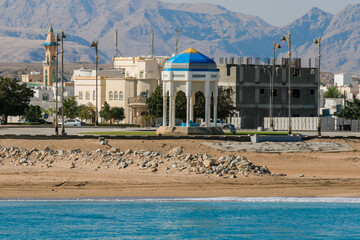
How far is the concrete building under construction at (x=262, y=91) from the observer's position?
112m

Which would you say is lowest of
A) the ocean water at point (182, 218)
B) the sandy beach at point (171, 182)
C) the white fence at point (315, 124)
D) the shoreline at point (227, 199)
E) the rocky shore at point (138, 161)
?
the ocean water at point (182, 218)

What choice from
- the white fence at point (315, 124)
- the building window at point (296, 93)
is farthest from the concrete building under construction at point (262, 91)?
the white fence at point (315, 124)

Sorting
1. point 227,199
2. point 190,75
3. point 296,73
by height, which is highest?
point 296,73

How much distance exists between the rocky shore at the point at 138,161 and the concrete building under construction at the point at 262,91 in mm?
59764

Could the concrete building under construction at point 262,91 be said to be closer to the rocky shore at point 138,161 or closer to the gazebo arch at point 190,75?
the gazebo arch at point 190,75

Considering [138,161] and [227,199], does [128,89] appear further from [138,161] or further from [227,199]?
[227,199]

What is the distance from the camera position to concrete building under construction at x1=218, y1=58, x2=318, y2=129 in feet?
368

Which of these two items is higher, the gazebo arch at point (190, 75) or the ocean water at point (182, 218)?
the gazebo arch at point (190, 75)

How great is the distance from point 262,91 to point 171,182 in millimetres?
72113

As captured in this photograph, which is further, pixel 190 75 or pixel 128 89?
pixel 128 89

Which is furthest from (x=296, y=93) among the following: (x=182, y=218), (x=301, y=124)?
(x=182, y=218)

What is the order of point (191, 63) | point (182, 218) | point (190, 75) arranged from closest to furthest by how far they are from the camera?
point (182, 218), point (191, 63), point (190, 75)

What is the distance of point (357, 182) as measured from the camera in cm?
4475

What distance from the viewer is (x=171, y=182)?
141ft
